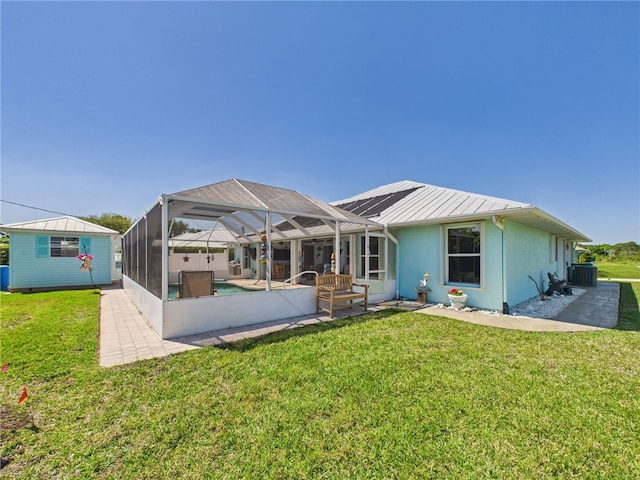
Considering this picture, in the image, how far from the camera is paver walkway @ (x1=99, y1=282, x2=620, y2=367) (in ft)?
15.0

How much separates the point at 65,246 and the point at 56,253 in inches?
17.5

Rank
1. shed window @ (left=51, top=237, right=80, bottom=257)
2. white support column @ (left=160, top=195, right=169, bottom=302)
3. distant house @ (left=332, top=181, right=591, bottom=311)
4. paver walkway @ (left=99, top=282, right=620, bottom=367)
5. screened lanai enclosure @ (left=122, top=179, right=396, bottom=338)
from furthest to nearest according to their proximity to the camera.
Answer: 1. shed window @ (left=51, top=237, right=80, bottom=257)
2. distant house @ (left=332, top=181, right=591, bottom=311)
3. screened lanai enclosure @ (left=122, top=179, right=396, bottom=338)
4. white support column @ (left=160, top=195, right=169, bottom=302)
5. paver walkway @ (left=99, top=282, right=620, bottom=367)

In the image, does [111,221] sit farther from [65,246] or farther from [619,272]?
[619,272]

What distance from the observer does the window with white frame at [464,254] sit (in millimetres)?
7984

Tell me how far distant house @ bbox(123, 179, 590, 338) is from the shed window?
6.55 metres

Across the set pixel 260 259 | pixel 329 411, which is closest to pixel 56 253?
pixel 260 259

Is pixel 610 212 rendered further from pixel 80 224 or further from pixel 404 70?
pixel 80 224

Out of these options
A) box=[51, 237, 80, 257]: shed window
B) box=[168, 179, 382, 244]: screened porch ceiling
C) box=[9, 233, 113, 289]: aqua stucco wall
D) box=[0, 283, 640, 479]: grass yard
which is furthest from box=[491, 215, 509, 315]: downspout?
box=[51, 237, 80, 257]: shed window

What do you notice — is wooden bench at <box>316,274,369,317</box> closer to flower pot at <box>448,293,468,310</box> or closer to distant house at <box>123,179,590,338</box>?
distant house at <box>123,179,590,338</box>

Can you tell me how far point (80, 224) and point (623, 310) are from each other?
21.9 meters

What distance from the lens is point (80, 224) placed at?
13578 mm

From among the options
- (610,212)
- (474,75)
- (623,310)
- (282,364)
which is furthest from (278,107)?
(610,212)

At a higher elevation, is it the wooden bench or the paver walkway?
the wooden bench

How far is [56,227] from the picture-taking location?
1261 centimetres
